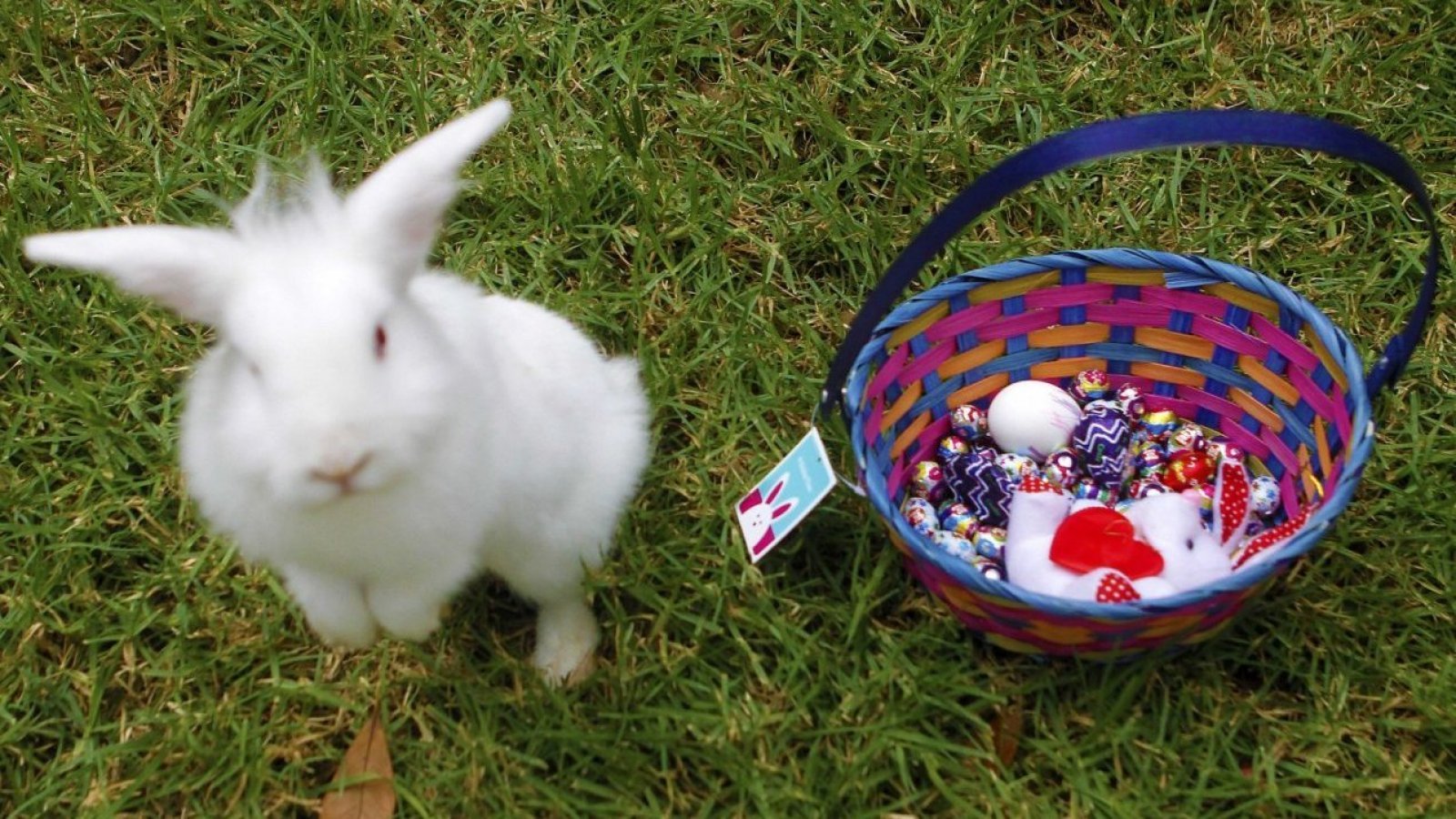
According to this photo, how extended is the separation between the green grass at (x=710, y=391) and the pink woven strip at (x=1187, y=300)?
0.45m

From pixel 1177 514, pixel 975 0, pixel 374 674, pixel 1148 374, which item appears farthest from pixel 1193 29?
pixel 374 674

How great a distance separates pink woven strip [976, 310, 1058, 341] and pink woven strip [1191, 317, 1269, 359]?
0.95 feet

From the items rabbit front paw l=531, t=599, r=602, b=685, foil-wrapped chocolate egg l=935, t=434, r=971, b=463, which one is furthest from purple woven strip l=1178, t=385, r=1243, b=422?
rabbit front paw l=531, t=599, r=602, b=685

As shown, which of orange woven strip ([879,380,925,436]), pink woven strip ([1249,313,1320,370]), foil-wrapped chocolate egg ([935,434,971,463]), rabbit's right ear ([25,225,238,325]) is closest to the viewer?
rabbit's right ear ([25,225,238,325])

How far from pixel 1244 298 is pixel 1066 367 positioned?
1.31ft

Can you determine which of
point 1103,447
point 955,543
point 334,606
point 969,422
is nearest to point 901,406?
point 969,422

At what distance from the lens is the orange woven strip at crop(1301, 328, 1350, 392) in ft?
8.47

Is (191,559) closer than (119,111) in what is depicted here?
Yes

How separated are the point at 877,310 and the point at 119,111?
7.61ft

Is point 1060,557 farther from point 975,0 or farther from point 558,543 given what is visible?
point 975,0

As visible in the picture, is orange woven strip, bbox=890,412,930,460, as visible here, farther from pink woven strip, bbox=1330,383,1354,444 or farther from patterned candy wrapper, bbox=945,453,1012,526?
pink woven strip, bbox=1330,383,1354,444

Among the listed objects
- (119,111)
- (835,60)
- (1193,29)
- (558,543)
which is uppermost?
(1193,29)

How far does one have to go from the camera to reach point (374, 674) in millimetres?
2662

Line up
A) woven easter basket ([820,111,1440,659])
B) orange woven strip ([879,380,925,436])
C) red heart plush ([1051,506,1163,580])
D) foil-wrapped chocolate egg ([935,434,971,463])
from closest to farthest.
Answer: woven easter basket ([820,111,1440,659]), red heart plush ([1051,506,1163,580]), orange woven strip ([879,380,925,436]), foil-wrapped chocolate egg ([935,434,971,463])
